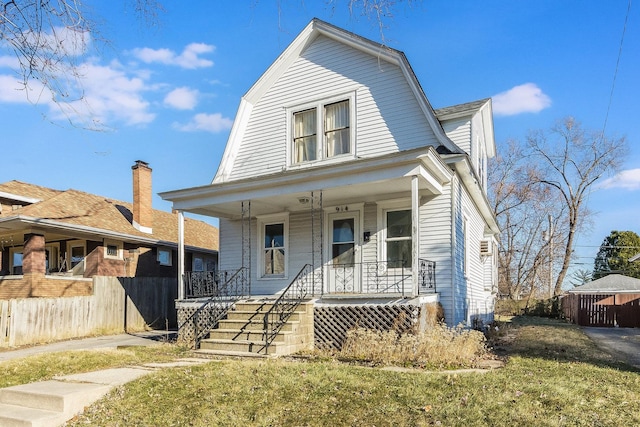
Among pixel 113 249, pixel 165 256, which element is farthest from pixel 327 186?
pixel 165 256

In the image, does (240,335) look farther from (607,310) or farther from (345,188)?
(607,310)

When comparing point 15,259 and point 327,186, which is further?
point 15,259

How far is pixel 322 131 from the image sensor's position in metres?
14.0

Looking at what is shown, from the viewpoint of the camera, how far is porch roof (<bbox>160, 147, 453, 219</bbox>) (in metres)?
10.6

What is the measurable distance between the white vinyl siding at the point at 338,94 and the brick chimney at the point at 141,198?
8088 mm

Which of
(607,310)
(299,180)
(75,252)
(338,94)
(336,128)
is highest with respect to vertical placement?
(338,94)

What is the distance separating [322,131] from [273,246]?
143 inches

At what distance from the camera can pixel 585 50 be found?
11836mm

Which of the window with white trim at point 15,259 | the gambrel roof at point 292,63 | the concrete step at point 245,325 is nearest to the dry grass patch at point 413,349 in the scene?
the concrete step at point 245,325

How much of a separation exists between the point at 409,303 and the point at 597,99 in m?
8.94

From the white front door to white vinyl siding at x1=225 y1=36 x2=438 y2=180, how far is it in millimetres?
1845

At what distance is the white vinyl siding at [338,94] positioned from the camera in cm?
1305

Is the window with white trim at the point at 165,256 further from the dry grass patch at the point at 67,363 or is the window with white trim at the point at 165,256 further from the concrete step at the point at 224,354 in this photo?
the concrete step at the point at 224,354

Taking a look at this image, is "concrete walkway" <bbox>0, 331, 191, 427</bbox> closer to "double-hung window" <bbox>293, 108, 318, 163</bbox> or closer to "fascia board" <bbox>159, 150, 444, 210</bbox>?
"fascia board" <bbox>159, 150, 444, 210</bbox>
